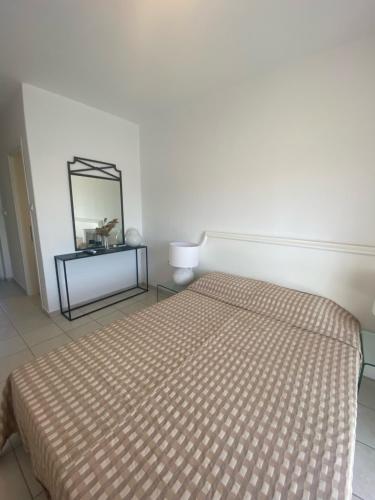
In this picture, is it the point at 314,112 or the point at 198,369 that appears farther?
the point at 314,112

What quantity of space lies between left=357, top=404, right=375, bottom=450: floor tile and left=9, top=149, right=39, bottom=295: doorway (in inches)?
143

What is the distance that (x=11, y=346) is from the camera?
2.00 meters

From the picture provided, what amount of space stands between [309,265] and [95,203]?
2545 millimetres

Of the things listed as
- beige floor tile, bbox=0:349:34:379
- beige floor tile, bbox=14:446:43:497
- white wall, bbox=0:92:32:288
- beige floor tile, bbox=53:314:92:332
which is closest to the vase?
beige floor tile, bbox=53:314:92:332

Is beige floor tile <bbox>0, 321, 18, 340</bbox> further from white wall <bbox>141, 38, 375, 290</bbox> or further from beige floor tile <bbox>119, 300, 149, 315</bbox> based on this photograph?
white wall <bbox>141, 38, 375, 290</bbox>

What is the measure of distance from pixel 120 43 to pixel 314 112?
153 cm

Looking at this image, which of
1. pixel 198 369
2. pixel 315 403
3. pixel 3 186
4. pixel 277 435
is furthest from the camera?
pixel 3 186

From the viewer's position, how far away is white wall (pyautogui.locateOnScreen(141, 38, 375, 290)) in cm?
154

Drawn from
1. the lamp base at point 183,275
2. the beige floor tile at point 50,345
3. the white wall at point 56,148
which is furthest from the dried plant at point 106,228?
the beige floor tile at point 50,345

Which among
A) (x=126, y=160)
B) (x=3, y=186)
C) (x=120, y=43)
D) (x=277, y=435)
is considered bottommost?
(x=277, y=435)

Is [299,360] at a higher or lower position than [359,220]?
lower

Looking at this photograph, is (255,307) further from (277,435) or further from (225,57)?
(225,57)

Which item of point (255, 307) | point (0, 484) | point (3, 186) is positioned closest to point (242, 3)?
point (255, 307)

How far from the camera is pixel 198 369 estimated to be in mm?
1139
